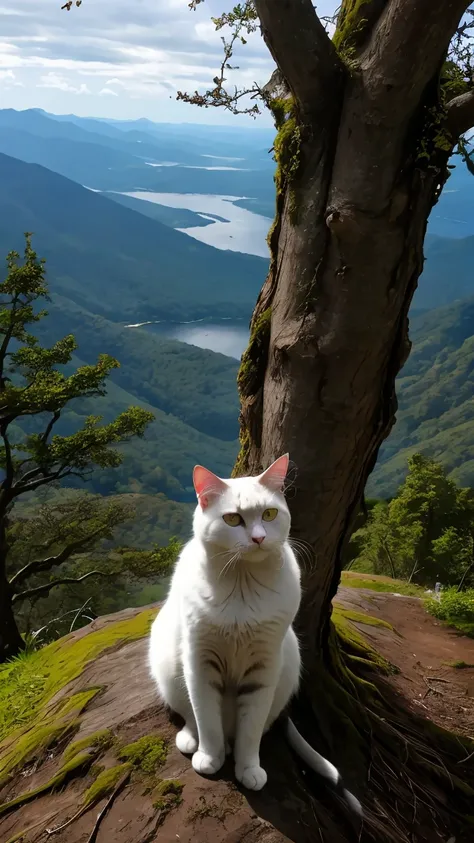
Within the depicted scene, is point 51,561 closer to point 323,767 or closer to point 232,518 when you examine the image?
point 323,767

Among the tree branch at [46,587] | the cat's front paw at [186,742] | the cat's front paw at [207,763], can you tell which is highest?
the cat's front paw at [207,763]

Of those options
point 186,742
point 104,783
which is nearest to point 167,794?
point 186,742

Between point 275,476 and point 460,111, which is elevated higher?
point 460,111

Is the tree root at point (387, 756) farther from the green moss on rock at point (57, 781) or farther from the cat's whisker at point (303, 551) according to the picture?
the green moss on rock at point (57, 781)

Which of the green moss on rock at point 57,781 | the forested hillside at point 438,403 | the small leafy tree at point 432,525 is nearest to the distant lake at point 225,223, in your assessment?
the forested hillside at point 438,403

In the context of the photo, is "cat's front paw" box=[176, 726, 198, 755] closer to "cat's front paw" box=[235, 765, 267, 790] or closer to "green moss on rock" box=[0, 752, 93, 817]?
"cat's front paw" box=[235, 765, 267, 790]
